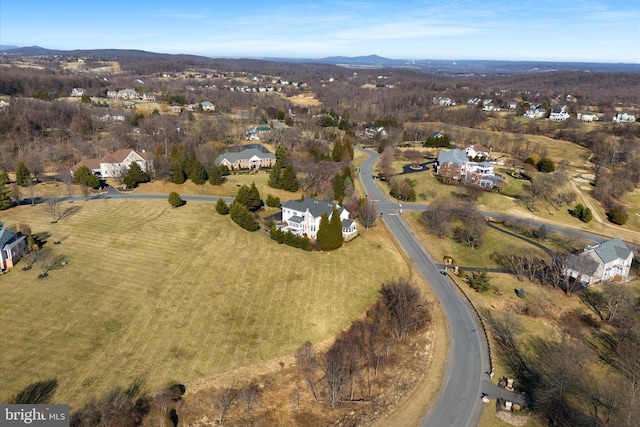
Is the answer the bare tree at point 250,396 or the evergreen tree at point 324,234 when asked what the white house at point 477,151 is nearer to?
the evergreen tree at point 324,234

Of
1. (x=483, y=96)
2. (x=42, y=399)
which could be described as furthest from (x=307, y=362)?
(x=483, y=96)

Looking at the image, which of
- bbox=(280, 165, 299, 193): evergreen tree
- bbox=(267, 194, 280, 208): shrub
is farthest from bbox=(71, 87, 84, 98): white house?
bbox=(267, 194, 280, 208): shrub

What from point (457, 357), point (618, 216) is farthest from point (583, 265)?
point (618, 216)

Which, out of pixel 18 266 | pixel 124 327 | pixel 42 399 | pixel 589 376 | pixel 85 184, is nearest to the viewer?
pixel 42 399

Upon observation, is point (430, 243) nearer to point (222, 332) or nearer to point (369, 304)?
point (369, 304)

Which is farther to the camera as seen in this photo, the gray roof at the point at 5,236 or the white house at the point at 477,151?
the white house at the point at 477,151

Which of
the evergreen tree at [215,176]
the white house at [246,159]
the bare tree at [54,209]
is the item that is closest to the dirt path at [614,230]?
the evergreen tree at [215,176]
